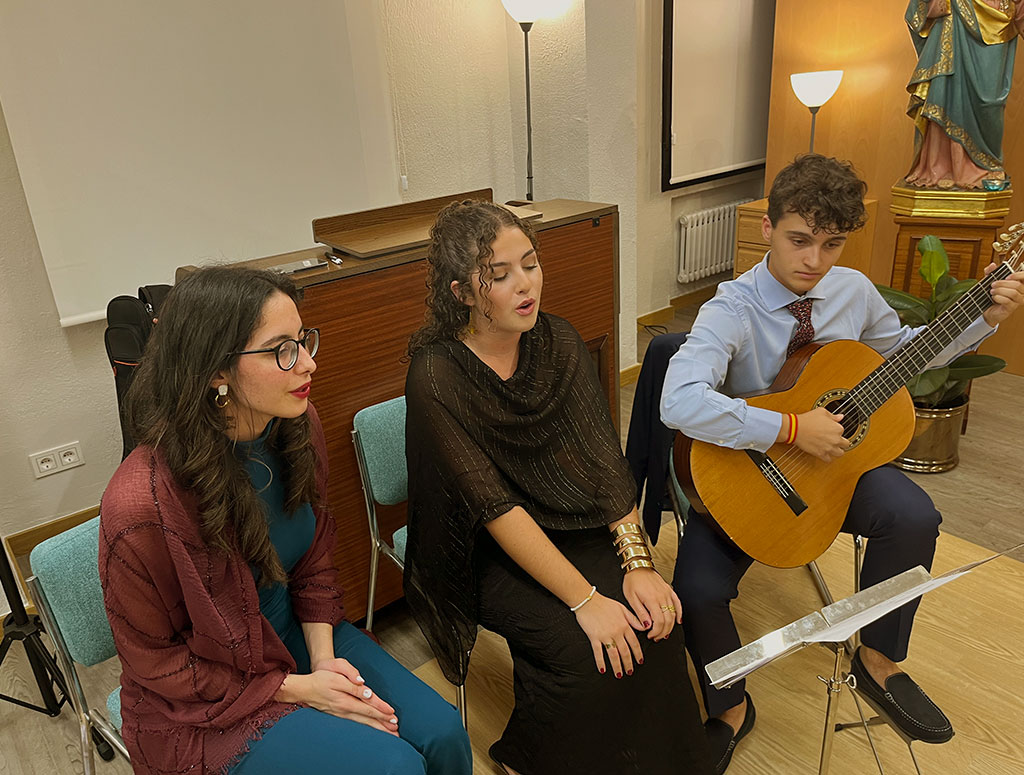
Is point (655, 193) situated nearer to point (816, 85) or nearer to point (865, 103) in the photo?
point (816, 85)

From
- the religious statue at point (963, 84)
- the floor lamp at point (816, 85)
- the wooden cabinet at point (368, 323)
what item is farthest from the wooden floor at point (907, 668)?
the floor lamp at point (816, 85)

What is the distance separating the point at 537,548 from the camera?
1494 millimetres

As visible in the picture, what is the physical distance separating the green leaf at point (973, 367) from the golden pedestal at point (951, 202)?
83cm

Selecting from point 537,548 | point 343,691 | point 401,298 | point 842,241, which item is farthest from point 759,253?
point 343,691

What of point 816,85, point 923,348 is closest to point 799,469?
point 923,348

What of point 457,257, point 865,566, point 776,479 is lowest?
point 865,566

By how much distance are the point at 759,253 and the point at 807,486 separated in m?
2.34

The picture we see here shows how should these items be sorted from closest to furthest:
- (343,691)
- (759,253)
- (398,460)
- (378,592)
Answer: (343,691)
(398,460)
(378,592)
(759,253)

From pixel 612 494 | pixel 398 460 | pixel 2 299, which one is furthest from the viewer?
pixel 2 299

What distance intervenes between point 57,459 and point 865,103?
3.87m

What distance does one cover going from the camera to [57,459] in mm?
2467

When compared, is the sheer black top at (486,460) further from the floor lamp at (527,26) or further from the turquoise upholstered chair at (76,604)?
the floor lamp at (527,26)

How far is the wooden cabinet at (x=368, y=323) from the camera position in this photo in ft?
5.91

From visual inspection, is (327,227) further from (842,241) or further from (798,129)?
(798,129)
